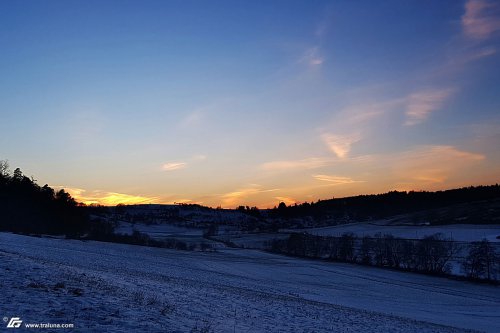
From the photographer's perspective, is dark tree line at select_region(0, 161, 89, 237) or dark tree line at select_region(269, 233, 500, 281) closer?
dark tree line at select_region(269, 233, 500, 281)

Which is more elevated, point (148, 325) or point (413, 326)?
point (148, 325)

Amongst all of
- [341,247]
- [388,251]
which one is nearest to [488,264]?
[388,251]

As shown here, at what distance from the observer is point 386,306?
4453 centimetres

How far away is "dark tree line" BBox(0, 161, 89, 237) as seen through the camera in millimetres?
102938

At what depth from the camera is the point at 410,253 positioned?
4434 inches

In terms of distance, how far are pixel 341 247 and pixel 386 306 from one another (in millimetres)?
90106

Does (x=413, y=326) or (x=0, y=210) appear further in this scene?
(x=0, y=210)

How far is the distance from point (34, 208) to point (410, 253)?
99.1m

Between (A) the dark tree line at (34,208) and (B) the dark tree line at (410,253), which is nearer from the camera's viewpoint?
(B) the dark tree line at (410,253)

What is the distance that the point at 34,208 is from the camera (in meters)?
111

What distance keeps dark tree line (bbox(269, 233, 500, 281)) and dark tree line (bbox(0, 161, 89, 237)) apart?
2859 inches

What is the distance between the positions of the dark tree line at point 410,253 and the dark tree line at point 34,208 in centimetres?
7262

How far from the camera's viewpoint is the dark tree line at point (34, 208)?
10294 centimetres

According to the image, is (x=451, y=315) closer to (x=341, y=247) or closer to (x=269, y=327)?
(x=269, y=327)
